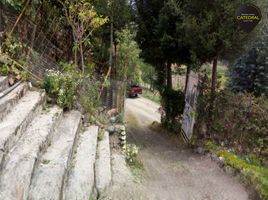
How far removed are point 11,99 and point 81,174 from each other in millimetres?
1577

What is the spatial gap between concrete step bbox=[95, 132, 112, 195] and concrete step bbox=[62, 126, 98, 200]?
0.17 metres

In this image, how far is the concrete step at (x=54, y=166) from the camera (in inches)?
129

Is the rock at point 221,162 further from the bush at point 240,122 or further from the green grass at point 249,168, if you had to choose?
the bush at point 240,122

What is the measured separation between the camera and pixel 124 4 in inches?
393

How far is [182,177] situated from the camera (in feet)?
22.1

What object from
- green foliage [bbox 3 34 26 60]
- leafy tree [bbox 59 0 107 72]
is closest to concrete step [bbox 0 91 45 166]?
green foliage [bbox 3 34 26 60]

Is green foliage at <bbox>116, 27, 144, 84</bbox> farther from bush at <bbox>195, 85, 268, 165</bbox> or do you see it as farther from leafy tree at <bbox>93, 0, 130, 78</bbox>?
bush at <bbox>195, 85, 268, 165</bbox>

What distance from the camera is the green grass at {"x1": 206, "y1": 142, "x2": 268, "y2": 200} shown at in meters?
5.84

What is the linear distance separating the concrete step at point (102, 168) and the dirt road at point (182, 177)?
0.72 metres

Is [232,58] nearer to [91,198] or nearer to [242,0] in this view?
[242,0]

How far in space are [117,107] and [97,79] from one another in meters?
0.87

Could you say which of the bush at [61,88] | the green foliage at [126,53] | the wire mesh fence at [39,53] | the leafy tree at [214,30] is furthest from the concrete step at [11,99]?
the leafy tree at [214,30]

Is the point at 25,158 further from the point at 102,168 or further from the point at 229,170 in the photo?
the point at 229,170

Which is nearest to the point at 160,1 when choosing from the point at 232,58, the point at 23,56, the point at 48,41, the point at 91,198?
the point at 232,58
